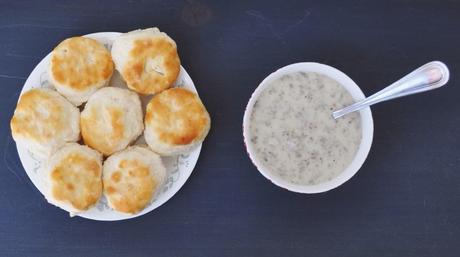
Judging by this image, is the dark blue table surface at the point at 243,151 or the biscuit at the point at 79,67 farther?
the dark blue table surface at the point at 243,151

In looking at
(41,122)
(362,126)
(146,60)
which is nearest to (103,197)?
(41,122)

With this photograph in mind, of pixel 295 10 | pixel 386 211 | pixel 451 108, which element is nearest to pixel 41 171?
pixel 295 10

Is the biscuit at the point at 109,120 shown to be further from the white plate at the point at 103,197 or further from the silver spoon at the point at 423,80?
the silver spoon at the point at 423,80

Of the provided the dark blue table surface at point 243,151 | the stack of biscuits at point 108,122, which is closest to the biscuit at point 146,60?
the stack of biscuits at point 108,122

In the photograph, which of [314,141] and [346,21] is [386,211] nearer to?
[314,141]

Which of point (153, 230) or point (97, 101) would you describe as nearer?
point (97, 101)

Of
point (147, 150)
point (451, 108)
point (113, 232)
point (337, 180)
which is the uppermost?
point (451, 108)
